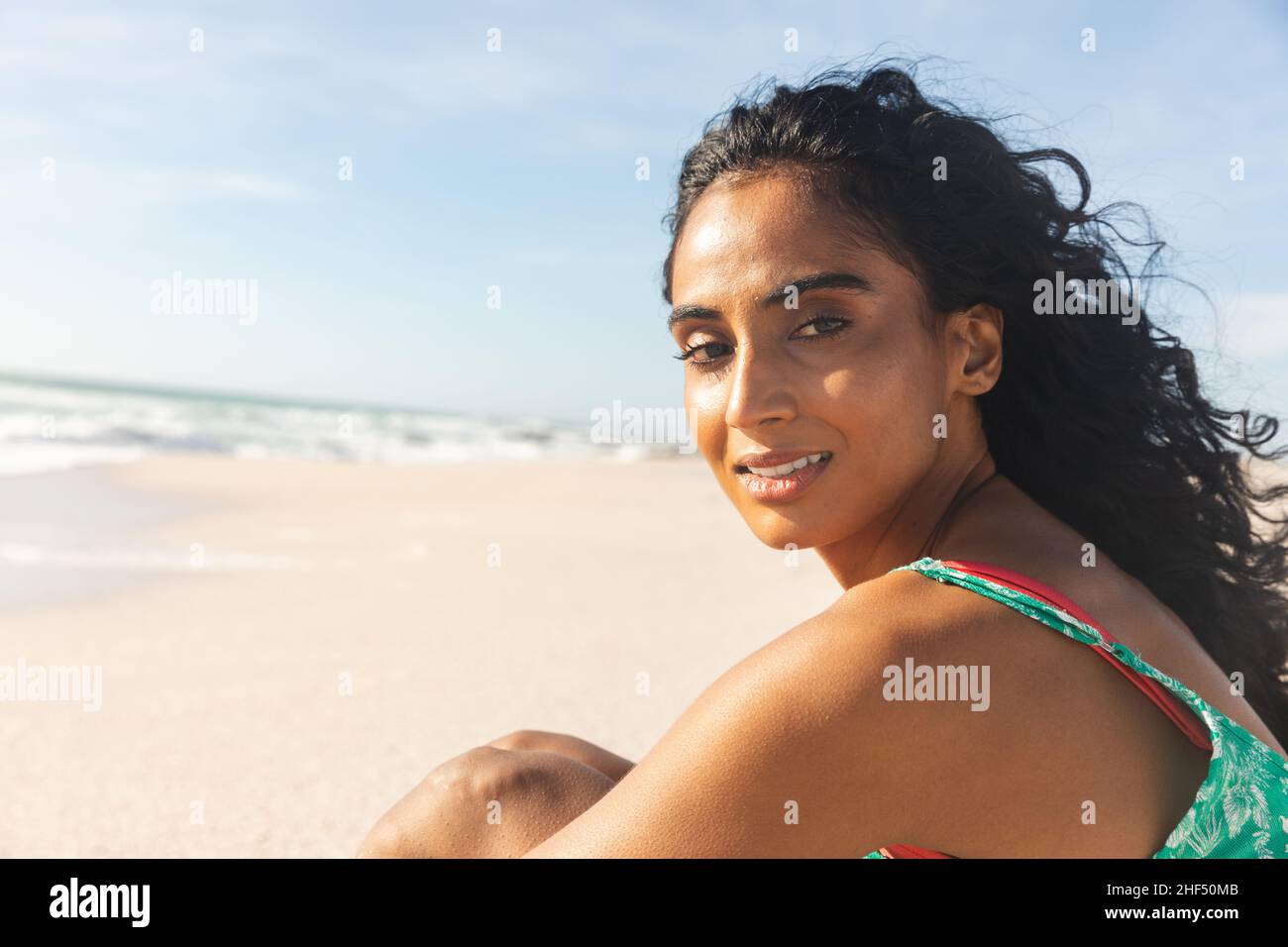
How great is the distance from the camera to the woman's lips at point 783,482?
177 centimetres

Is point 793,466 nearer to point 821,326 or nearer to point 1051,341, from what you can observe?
point 821,326

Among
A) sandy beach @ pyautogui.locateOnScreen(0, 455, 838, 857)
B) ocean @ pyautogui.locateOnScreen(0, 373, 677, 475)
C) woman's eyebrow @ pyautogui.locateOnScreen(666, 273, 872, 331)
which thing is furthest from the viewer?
ocean @ pyautogui.locateOnScreen(0, 373, 677, 475)

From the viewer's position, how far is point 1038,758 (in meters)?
1.36

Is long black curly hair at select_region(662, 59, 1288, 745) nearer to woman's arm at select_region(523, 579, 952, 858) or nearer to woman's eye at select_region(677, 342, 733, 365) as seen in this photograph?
woman's eye at select_region(677, 342, 733, 365)

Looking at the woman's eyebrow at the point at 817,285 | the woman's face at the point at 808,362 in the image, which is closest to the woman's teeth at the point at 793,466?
the woman's face at the point at 808,362

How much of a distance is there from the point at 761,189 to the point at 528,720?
3.84m

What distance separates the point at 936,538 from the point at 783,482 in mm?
293

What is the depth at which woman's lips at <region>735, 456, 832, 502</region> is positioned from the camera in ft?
5.79

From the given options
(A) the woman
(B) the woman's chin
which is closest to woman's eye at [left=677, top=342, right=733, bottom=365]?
(A) the woman

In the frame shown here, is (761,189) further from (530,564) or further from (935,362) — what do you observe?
(530,564)

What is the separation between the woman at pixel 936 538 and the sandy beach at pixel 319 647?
2.08 meters

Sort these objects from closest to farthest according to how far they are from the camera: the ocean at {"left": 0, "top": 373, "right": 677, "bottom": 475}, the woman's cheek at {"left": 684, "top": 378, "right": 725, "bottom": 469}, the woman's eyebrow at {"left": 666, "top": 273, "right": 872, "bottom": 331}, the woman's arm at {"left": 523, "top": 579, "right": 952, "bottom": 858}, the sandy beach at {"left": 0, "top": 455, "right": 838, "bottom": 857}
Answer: the woman's arm at {"left": 523, "top": 579, "right": 952, "bottom": 858}
the woman's eyebrow at {"left": 666, "top": 273, "right": 872, "bottom": 331}
the woman's cheek at {"left": 684, "top": 378, "right": 725, "bottom": 469}
the sandy beach at {"left": 0, "top": 455, "right": 838, "bottom": 857}
the ocean at {"left": 0, "top": 373, "right": 677, "bottom": 475}

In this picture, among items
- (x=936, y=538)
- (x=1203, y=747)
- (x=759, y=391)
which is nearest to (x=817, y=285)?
(x=759, y=391)

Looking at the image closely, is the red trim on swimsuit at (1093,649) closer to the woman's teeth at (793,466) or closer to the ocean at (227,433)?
the woman's teeth at (793,466)
